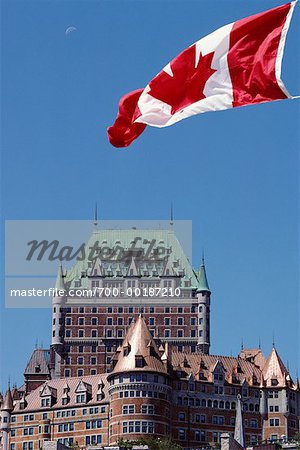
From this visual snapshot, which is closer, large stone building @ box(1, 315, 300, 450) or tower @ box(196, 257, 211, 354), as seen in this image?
large stone building @ box(1, 315, 300, 450)

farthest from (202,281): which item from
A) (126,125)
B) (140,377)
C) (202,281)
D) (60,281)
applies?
(126,125)

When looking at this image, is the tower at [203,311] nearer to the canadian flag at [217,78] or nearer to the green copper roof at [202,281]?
the green copper roof at [202,281]

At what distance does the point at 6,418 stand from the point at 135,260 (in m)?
38.7

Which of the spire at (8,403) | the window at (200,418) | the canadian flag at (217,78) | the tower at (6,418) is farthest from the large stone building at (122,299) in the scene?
the canadian flag at (217,78)

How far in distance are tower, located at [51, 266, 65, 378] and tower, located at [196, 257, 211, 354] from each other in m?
19.9

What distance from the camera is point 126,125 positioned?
4294 centimetres

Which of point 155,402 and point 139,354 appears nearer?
point 155,402

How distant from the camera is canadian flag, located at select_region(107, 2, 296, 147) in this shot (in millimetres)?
38906

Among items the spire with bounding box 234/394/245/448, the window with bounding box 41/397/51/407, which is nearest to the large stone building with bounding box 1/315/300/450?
the window with bounding box 41/397/51/407

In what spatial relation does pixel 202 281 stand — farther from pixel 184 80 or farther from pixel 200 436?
pixel 184 80

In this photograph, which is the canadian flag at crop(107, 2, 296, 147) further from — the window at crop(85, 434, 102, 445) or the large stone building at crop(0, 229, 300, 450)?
the window at crop(85, 434, 102, 445)

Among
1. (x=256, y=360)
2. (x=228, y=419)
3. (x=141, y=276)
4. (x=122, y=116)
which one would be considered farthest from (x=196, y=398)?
(x=122, y=116)

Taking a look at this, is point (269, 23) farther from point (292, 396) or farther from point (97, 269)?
point (97, 269)

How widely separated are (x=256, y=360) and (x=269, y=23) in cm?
13250
